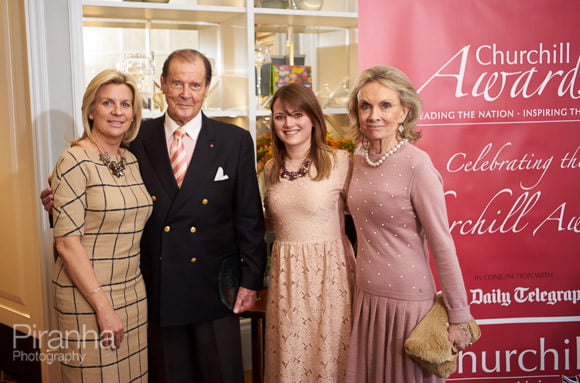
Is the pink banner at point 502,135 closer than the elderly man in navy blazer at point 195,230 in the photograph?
No

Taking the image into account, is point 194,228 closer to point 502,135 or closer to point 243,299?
point 243,299

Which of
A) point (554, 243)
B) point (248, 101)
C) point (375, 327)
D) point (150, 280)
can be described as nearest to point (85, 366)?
point (150, 280)

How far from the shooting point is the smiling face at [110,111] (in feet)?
5.88

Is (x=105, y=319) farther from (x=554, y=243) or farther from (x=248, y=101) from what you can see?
(x=554, y=243)

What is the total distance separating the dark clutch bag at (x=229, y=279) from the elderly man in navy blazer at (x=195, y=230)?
0.02 metres

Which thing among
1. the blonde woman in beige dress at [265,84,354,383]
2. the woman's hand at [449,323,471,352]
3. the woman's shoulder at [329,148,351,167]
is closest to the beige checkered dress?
the blonde woman in beige dress at [265,84,354,383]

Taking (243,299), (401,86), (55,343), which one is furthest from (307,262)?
(55,343)

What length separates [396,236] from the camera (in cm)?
182

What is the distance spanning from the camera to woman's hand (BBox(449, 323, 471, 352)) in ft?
5.75

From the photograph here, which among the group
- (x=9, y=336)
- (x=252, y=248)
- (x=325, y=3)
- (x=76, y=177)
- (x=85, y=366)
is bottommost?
(x=9, y=336)

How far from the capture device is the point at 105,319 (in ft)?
5.72

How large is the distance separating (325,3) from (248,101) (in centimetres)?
90

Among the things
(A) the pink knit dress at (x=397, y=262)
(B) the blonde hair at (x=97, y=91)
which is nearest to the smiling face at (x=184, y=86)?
(B) the blonde hair at (x=97, y=91)

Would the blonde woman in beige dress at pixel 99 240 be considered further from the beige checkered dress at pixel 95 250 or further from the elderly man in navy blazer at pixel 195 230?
the elderly man in navy blazer at pixel 195 230
